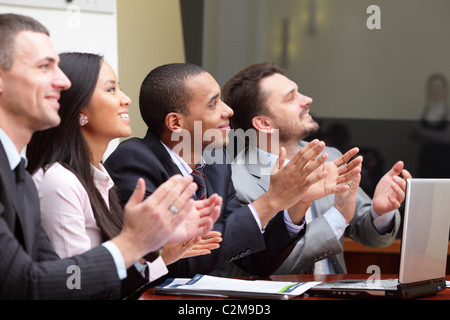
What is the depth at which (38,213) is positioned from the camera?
55.5 inches

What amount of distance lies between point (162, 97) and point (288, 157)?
29.5 inches

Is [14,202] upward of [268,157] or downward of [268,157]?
upward

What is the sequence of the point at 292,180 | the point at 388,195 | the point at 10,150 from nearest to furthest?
the point at 10,150 → the point at 292,180 → the point at 388,195

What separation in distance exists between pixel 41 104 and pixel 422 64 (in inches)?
117

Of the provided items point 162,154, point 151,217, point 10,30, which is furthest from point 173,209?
point 162,154

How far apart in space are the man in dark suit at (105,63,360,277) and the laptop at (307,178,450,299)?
33 cm

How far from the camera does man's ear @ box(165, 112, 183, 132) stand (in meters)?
2.22

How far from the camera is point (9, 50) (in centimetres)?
134

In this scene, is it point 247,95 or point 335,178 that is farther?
point 247,95

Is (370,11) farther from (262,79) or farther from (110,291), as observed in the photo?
(110,291)

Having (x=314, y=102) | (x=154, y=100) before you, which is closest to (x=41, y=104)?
(x=154, y=100)

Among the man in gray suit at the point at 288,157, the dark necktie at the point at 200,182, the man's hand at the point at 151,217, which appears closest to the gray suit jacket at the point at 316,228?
the man in gray suit at the point at 288,157

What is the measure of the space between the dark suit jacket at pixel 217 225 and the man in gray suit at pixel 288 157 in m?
0.18

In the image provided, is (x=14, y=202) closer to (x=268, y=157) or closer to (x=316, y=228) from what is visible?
(x=316, y=228)
